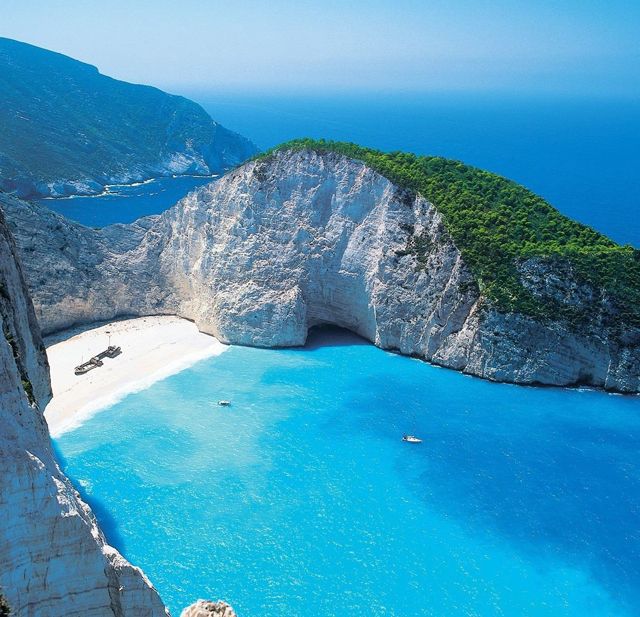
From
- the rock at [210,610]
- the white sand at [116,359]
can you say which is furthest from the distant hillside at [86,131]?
the rock at [210,610]

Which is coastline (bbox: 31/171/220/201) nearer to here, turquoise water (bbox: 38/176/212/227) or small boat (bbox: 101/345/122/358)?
turquoise water (bbox: 38/176/212/227)

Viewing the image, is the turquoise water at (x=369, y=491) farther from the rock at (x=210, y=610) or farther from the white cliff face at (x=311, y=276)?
the rock at (x=210, y=610)

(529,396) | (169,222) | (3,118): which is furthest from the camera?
(3,118)

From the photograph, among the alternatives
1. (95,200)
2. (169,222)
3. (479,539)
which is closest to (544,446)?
(479,539)

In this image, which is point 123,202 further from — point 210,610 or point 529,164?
point 210,610

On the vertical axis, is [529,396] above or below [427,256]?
below

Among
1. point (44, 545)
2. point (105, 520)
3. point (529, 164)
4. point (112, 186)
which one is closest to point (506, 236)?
point (105, 520)

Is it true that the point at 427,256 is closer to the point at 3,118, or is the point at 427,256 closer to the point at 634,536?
the point at 634,536
